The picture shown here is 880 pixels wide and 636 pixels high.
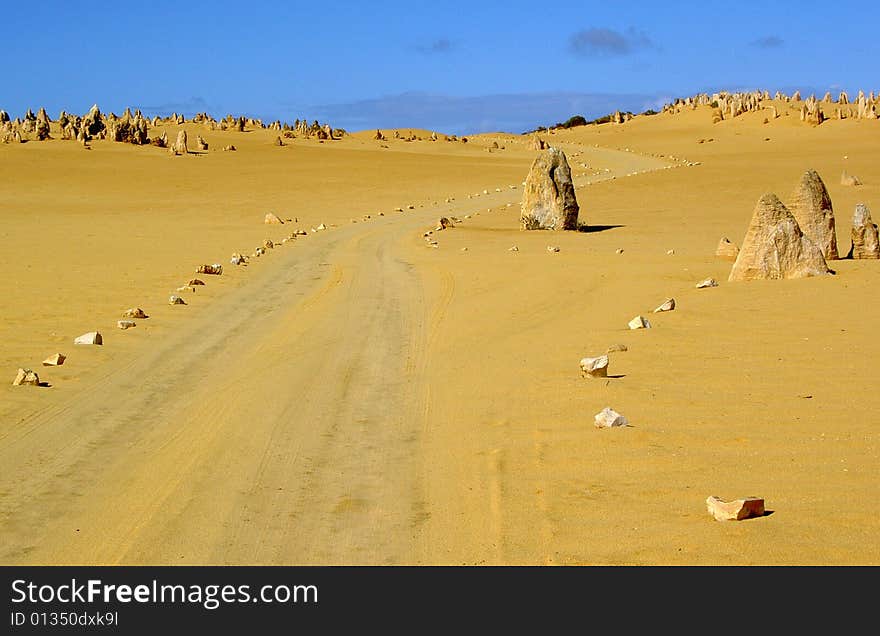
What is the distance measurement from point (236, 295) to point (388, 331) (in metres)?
3.85

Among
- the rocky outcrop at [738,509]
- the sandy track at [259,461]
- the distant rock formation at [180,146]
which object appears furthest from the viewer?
the distant rock formation at [180,146]

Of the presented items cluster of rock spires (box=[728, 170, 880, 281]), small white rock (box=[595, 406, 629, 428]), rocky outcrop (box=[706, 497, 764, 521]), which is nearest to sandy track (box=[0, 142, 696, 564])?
small white rock (box=[595, 406, 629, 428])

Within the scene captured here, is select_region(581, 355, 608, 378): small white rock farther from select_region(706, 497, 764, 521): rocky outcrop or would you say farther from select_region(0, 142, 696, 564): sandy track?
select_region(706, 497, 764, 521): rocky outcrop

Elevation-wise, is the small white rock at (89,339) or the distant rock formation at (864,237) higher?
the distant rock formation at (864,237)

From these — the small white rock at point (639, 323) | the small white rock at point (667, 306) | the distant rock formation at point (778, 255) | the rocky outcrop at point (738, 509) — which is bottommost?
the rocky outcrop at point (738, 509)

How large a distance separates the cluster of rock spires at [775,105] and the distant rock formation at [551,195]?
45.6 metres

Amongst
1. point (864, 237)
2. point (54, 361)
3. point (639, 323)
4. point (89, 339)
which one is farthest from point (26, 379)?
point (864, 237)

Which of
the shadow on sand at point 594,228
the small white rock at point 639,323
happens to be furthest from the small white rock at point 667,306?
→ the shadow on sand at point 594,228

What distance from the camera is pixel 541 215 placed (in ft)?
79.3

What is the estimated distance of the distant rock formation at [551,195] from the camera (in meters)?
23.5

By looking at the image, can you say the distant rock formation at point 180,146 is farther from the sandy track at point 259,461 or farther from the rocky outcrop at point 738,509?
the rocky outcrop at point 738,509

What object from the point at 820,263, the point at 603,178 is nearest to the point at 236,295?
the point at 820,263

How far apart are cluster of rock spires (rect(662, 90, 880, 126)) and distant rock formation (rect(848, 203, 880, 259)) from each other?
5366cm

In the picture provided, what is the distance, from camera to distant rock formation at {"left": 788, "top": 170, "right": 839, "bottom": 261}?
13.8m
